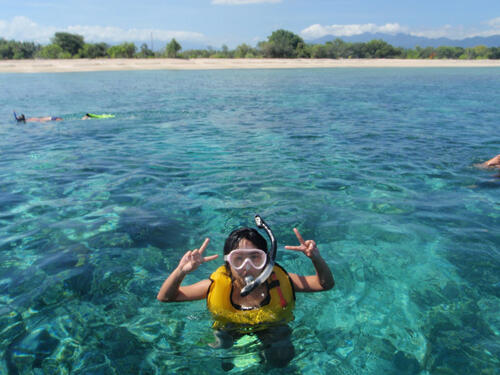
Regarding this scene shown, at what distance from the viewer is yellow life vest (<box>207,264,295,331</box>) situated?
2.96 meters

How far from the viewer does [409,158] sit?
8508mm

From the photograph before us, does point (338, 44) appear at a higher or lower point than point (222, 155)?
higher

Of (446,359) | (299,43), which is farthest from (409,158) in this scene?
(299,43)

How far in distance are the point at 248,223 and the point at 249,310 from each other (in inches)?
94.3

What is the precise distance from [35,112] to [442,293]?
19296 mm

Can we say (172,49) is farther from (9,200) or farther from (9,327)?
(9,327)

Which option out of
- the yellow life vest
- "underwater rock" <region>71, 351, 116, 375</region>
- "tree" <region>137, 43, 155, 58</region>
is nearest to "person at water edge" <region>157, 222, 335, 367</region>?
the yellow life vest

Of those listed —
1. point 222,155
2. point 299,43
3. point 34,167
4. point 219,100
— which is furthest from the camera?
point 299,43

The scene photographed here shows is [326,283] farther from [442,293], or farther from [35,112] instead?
[35,112]

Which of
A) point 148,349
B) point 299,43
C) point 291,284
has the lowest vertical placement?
point 148,349

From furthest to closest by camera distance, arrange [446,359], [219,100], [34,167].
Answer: [219,100], [34,167], [446,359]

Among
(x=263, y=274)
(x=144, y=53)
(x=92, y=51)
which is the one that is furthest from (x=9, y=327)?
(x=144, y=53)

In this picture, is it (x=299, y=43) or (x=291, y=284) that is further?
(x=299, y=43)

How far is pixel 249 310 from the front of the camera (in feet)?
9.70
